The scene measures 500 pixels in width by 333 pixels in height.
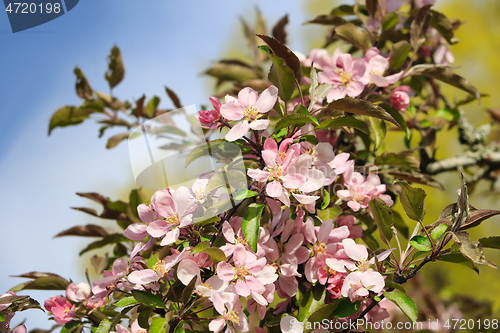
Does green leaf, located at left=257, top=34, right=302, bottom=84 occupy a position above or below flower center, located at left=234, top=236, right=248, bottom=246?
above

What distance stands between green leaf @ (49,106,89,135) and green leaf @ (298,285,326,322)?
5.14 feet

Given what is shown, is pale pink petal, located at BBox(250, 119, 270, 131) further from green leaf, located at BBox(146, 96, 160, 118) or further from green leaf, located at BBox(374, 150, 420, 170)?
green leaf, located at BBox(146, 96, 160, 118)

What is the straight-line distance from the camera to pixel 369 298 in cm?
94

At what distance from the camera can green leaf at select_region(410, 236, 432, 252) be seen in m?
0.85

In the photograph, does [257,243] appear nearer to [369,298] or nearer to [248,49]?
[369,298]

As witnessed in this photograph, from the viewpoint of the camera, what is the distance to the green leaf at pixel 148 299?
0.82m

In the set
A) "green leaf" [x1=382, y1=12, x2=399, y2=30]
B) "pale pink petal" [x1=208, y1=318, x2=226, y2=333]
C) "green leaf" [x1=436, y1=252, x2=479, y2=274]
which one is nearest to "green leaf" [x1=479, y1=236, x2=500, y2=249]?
"green leaf" [x1=436, y1=252, x2=479, y2=274]

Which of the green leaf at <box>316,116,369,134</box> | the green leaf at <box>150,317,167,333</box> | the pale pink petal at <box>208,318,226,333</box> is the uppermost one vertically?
the green leaf at <box>316,116,369,134</box>

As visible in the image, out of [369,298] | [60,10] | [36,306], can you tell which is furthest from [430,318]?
[60,10]

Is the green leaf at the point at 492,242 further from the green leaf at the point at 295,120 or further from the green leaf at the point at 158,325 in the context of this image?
the green leaf at the point at 158,325

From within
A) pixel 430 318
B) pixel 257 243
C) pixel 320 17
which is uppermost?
pixel 320 17

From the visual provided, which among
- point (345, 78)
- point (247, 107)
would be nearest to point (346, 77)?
point (345, 78)

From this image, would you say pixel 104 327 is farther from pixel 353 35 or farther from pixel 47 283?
pixel 353 35

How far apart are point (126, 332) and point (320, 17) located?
4.51 ft
